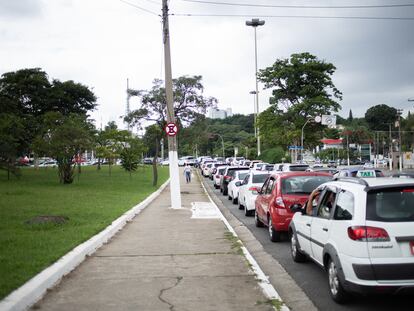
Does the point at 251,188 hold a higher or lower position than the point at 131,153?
lower

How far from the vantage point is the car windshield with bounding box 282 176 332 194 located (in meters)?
10.9

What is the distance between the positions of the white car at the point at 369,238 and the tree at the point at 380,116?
145 metres

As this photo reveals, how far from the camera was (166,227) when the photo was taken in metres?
13.2

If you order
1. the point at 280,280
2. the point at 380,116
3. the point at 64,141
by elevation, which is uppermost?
the point at 380,116

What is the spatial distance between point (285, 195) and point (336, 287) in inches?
186

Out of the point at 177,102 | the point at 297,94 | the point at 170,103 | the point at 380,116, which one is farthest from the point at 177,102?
the point at 380,116

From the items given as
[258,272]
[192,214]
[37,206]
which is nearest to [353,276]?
[258,272]

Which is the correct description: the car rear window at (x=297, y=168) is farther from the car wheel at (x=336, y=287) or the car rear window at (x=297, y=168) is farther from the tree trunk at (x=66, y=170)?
the car wheel at (x=336, y=287)

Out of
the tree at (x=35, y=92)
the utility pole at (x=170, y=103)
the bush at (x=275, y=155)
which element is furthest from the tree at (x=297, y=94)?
the utility pole at (x=170, y=103)

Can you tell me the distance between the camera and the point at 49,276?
6.82 meters

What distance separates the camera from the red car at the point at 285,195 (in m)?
10.5

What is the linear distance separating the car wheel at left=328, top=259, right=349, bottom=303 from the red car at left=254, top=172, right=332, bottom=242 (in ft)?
13.9

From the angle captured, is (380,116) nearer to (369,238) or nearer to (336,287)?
(336,287)

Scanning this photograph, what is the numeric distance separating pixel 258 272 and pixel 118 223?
19.7 ft
